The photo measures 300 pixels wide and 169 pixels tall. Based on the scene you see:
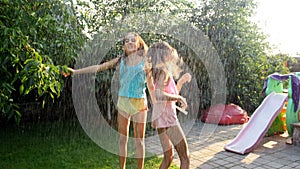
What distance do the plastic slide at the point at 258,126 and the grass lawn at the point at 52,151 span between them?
1210 millimetres

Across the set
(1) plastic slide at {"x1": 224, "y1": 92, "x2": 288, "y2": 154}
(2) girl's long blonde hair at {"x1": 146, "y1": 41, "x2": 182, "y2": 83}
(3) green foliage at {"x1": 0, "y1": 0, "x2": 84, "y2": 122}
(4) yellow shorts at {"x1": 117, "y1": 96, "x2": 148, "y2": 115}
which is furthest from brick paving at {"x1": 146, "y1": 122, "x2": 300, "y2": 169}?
(3) green foliage at {"x1": 0, "y1": 0, "x2": 84, "y2": 122}

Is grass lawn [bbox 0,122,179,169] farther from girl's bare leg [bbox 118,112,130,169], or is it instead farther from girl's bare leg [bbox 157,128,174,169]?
girl's bare leg [bbox 157,128,174,169]

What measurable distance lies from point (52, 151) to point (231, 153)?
2.50 metres

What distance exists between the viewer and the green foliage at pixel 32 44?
2.08 metres

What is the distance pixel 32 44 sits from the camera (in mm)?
2871

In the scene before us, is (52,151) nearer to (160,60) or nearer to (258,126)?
(160,60)

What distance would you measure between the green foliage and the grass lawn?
3.58ft

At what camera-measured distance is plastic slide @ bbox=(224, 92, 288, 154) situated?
4075 mm

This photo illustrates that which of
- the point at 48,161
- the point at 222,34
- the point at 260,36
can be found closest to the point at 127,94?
the point at 48,161

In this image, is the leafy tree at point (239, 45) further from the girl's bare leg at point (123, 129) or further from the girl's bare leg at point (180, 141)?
the girl's bare leg at point (180, 141)

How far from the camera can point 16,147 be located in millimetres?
4188

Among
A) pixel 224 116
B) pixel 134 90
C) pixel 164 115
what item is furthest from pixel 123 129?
pixel 224 116

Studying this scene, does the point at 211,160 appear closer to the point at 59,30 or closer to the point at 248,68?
the point at 59,30

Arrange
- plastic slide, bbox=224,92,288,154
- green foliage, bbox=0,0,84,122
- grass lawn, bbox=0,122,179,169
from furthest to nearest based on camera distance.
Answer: plastic slide, bbox=224,92,288,154
grass lawn, bbox=0,122,179,169
green foliage, bbox=0,0,84,122
